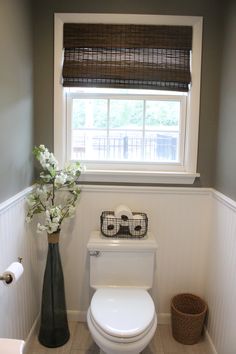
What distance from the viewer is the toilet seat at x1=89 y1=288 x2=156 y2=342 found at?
5.08ft

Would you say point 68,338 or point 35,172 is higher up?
point 35,172

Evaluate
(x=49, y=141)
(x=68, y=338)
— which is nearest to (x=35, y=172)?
(x=49, y=141)

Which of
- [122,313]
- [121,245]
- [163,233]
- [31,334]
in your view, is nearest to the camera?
[122,313]

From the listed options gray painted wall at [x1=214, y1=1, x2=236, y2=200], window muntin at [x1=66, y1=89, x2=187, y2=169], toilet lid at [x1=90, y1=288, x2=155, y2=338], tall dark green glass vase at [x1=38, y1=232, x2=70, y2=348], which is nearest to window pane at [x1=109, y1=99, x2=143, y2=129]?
window muntin at [x1=66, y1=89, x2=187, y2=169]

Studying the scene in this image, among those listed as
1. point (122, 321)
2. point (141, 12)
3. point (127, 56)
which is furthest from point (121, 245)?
point (141, 12)

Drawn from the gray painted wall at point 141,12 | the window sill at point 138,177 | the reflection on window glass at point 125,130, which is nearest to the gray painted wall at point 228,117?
the gray painted wall at point 141,12

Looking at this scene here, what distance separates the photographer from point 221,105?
2.06m

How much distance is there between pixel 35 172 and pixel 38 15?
1054 millimetres

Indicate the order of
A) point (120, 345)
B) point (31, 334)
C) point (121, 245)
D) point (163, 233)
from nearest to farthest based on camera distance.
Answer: point (120, 345)
point (121, 245)
point (31, 334)
point (163, 233)

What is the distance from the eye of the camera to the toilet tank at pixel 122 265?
79.4 inches

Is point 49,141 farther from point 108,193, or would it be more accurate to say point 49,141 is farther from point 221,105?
point 221,105

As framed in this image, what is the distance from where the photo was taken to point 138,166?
7.46ft

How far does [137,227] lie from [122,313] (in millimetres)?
589

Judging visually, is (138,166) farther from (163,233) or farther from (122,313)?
(122,313)
